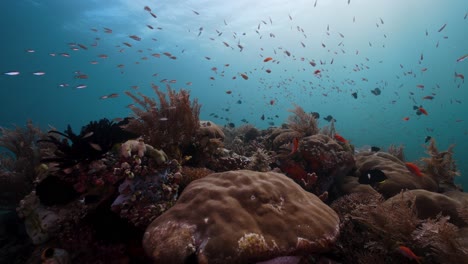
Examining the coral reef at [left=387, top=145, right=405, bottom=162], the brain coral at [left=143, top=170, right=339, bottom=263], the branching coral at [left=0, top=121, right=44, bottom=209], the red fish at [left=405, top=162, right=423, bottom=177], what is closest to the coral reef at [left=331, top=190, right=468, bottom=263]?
the brain coral at [left=143, top=170, right=339, bottom=263]

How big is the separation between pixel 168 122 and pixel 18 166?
5.67 m

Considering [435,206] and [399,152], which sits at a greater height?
[435,206]

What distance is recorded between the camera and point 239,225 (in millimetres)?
3326

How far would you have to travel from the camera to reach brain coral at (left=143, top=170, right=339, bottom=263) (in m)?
3.02

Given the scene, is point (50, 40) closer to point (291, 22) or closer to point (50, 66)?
point (50, 66)

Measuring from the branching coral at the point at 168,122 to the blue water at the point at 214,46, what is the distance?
6.92 feet

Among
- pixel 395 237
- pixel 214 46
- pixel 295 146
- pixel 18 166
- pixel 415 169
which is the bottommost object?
pixel 214 46

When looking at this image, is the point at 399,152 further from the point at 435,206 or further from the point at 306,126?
the point at 435,206

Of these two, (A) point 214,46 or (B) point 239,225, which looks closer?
(B) point 239,225

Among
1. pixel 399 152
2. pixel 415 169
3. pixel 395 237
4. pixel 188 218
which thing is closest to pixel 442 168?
pixel 415 169

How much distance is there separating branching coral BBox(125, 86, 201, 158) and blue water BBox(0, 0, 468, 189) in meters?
2.11

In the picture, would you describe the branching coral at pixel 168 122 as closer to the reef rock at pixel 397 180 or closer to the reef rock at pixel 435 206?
the reef rock at pixel 435 206

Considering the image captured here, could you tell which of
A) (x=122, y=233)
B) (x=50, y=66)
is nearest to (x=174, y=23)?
(x=122, y=233)

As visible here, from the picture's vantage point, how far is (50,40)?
1965 inches
